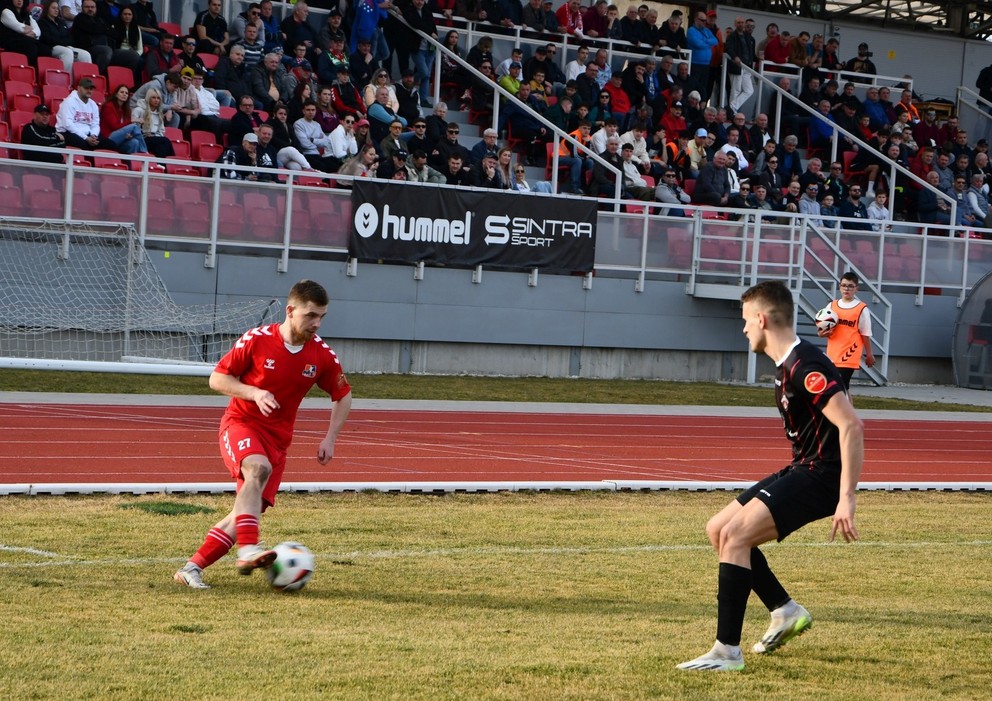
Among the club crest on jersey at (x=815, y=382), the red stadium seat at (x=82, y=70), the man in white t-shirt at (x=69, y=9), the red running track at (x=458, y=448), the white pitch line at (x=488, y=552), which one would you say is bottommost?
the red running track at (x=458, y=448)

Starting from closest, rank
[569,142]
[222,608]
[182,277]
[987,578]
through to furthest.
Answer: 1. [222,608]
2. [987,578]
3. [182,277]
4. [569,142]

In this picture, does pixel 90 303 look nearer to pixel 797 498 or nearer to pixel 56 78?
pixel 56 78

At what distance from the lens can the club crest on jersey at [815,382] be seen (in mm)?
5836

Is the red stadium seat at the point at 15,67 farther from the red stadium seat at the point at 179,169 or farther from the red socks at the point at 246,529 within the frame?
the red socks at the point at 246,529

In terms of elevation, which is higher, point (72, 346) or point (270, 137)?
point (270, 137)

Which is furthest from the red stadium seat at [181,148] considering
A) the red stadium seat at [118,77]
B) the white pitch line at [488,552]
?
the white pitch line at [488,552]

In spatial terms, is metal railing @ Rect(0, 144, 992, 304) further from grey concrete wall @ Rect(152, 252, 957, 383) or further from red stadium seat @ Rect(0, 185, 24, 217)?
grey concrete wall @ Rect(152, 252, 957, 383)

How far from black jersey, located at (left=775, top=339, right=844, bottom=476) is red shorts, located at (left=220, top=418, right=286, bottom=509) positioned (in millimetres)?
2799

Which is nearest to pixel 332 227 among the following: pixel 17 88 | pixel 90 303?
pixel 90 303

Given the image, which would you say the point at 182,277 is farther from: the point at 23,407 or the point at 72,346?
the point at 23,407

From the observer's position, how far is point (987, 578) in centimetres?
863

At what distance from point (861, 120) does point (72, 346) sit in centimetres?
1946

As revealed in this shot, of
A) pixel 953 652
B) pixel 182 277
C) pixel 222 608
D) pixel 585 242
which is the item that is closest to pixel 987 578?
pixel 953 652

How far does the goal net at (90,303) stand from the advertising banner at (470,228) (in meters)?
3.02
